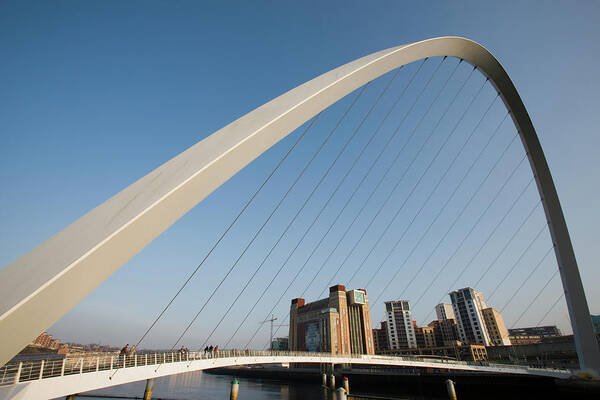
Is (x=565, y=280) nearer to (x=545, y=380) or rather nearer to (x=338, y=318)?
(x=545, y=380)

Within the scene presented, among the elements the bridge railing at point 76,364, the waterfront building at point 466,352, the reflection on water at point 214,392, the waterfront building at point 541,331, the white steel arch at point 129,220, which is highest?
the waterfront building at point 541,331

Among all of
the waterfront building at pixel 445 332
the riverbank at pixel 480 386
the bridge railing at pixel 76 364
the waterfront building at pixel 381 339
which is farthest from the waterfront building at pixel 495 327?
the bridge railing at pixel 76 364

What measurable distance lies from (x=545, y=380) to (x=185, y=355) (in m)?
24.6

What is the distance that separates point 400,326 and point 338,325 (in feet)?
91.3

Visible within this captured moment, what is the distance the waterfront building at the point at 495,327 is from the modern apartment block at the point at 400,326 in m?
18.3

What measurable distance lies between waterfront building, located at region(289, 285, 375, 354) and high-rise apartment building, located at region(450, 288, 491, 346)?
23683 mm

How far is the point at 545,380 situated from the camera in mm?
20391

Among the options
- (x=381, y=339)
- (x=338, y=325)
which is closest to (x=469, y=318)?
(x=381, y=339)

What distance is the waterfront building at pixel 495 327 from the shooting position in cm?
6612

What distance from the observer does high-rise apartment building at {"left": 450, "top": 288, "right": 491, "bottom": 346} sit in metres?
66.9

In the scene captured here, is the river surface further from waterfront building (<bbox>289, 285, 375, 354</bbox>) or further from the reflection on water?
waterfront building (<bbox>289, 285, 375, 354</bbox>)

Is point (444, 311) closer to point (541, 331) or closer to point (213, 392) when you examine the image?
point (541, 331)

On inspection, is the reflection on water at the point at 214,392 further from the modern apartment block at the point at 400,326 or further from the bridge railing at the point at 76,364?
the modern apartment block at the point at 400,326

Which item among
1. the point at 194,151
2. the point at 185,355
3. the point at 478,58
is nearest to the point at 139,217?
the point at 194,151
